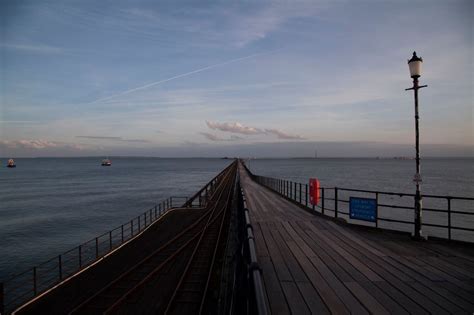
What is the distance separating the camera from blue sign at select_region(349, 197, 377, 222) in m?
8.67

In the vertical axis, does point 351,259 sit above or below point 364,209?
below

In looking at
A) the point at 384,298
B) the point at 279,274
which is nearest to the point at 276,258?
the point at 279,274

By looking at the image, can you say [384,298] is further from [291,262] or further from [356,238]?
[356,238]

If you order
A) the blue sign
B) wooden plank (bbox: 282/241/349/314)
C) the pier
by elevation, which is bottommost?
the pier

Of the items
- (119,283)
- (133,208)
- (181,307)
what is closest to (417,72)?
(181,307)

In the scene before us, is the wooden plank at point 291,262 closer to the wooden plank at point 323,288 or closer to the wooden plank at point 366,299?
Result: the wooden plank at point 323,288

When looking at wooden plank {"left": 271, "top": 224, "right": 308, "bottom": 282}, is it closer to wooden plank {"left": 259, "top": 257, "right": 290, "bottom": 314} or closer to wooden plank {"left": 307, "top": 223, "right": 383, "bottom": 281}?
wooden plank {"left": 259, "top": 257, "right": 290, "bottom": 314}

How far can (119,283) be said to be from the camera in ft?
36.5

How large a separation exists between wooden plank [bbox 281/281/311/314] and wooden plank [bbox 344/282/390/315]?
82cm

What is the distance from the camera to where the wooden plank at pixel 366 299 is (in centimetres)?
382

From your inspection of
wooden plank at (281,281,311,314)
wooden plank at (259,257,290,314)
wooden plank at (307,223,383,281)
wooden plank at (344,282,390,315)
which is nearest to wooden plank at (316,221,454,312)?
wooden plank at (307,223,383,281)

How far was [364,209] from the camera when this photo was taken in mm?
8930

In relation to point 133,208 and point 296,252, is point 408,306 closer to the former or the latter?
point 296,252

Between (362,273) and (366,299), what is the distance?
102 cm
